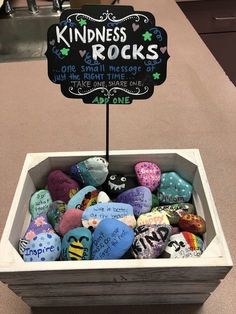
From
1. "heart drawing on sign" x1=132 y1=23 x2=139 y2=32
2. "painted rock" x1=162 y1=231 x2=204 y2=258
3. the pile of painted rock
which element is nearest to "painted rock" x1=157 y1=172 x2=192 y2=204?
the pile of painted rock

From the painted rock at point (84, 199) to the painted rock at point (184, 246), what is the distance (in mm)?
193

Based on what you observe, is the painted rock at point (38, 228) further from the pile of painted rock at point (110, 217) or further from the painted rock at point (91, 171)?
the painted rock at point (91, 171)

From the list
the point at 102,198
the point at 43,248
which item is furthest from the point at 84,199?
the point at 43,248

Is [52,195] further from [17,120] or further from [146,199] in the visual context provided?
[17,120]

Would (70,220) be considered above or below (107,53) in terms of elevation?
below

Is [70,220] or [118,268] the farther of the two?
[70,220]

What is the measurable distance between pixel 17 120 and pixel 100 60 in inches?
29.1

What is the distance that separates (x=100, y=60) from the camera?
649 millimetres

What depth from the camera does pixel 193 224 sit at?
675 millimetres

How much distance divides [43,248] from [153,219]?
0.75 ft

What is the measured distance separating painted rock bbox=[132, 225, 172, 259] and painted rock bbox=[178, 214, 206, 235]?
0.18ft

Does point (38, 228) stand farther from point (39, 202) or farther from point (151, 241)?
point (151, 241)

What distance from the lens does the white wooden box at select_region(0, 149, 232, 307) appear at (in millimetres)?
571

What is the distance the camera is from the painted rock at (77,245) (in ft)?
2.03
